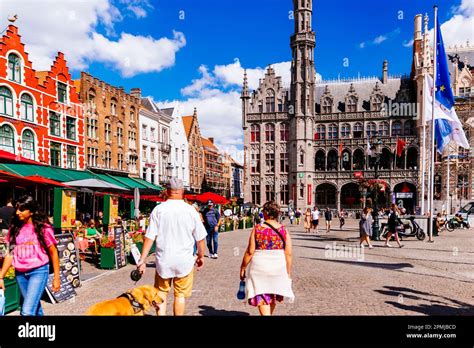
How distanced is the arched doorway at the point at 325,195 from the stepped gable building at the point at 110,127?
25445 mm

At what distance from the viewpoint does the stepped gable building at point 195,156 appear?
2745 centimetres

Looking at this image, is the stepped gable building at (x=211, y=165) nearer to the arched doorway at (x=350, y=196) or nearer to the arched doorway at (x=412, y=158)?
the arched doorway at (x=350, y=196)

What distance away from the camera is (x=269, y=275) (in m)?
3.65

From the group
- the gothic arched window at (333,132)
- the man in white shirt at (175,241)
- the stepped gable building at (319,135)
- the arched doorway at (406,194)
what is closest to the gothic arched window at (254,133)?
the stepped gable building at (319,135)

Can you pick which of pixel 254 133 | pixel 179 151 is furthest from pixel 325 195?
pixel 179 151

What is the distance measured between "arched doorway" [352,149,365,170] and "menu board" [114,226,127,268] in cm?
3900

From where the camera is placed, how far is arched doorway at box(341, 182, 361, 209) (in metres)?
42.7

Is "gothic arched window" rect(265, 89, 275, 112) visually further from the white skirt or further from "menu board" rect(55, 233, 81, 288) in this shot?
the white skirt

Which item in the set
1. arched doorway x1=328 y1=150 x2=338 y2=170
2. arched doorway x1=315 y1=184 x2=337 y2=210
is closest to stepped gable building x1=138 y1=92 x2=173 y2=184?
arched doorway x1=315 y1=184 x2=337 y2=210

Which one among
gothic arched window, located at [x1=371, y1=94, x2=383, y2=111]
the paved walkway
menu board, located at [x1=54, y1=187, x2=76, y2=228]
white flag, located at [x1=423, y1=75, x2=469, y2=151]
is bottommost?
the paved walkway

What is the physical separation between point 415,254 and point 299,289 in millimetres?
6989

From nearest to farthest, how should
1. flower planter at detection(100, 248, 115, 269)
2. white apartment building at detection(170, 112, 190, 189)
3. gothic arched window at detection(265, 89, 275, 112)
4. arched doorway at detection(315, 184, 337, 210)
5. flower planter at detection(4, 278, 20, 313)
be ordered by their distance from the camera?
flower planter at detection(4, 278, 20, 313), flower planter at detection(100, 248, 115, 269), white apartment building at detection(170, 112, 190, 189), arched doorway at detection(315, 184, 337, 210), gothic arched window at detection(265, 89, 275, 112)
